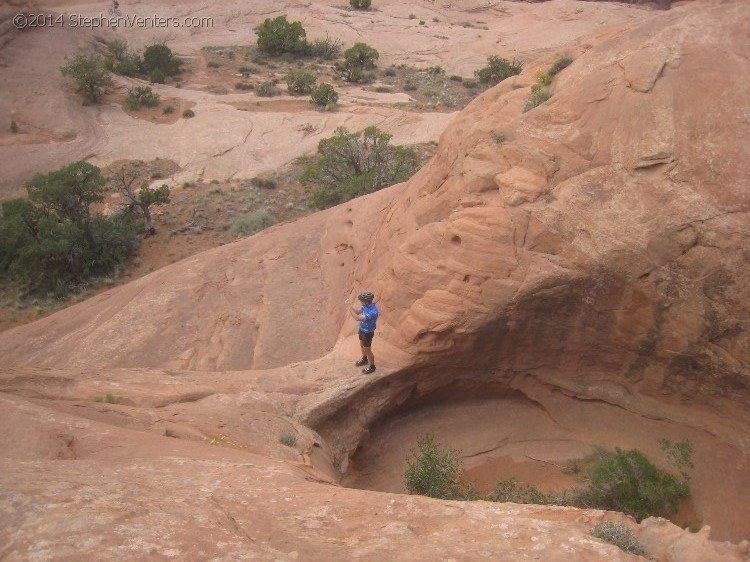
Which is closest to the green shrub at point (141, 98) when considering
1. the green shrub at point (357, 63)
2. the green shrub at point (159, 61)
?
the green shrub at point (159, 61)

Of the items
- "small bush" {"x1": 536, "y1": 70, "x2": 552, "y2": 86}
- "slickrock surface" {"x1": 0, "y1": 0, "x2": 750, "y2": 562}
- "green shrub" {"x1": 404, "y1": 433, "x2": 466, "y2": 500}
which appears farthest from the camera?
"small bush" {"x1": 536, "y1": 70, "x2": 552, "y2": 86}

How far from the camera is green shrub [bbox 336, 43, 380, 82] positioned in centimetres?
3278

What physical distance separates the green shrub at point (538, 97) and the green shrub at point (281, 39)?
3090 centimetres

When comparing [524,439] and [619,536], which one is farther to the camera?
[524,439]

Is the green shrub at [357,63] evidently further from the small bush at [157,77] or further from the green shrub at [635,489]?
the green shrub at [635,489]

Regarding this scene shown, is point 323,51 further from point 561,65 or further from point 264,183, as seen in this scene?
point 561,65

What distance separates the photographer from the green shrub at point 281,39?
36.4 meters

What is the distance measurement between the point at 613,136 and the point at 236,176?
59.8ft

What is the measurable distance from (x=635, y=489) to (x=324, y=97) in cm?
2403

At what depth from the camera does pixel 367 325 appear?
301 inches

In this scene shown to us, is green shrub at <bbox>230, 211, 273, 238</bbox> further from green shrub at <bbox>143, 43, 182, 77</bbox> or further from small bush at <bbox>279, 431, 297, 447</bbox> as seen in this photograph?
green shrub at <bbox>143, 43, 182, 77</bbox>

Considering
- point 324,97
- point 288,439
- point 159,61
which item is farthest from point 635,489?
point 159,61

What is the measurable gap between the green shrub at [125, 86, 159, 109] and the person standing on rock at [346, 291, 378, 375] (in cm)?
2408

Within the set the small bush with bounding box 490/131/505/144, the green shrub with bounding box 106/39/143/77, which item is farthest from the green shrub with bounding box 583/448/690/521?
the green shrub with bounding box 106/39/143/77
